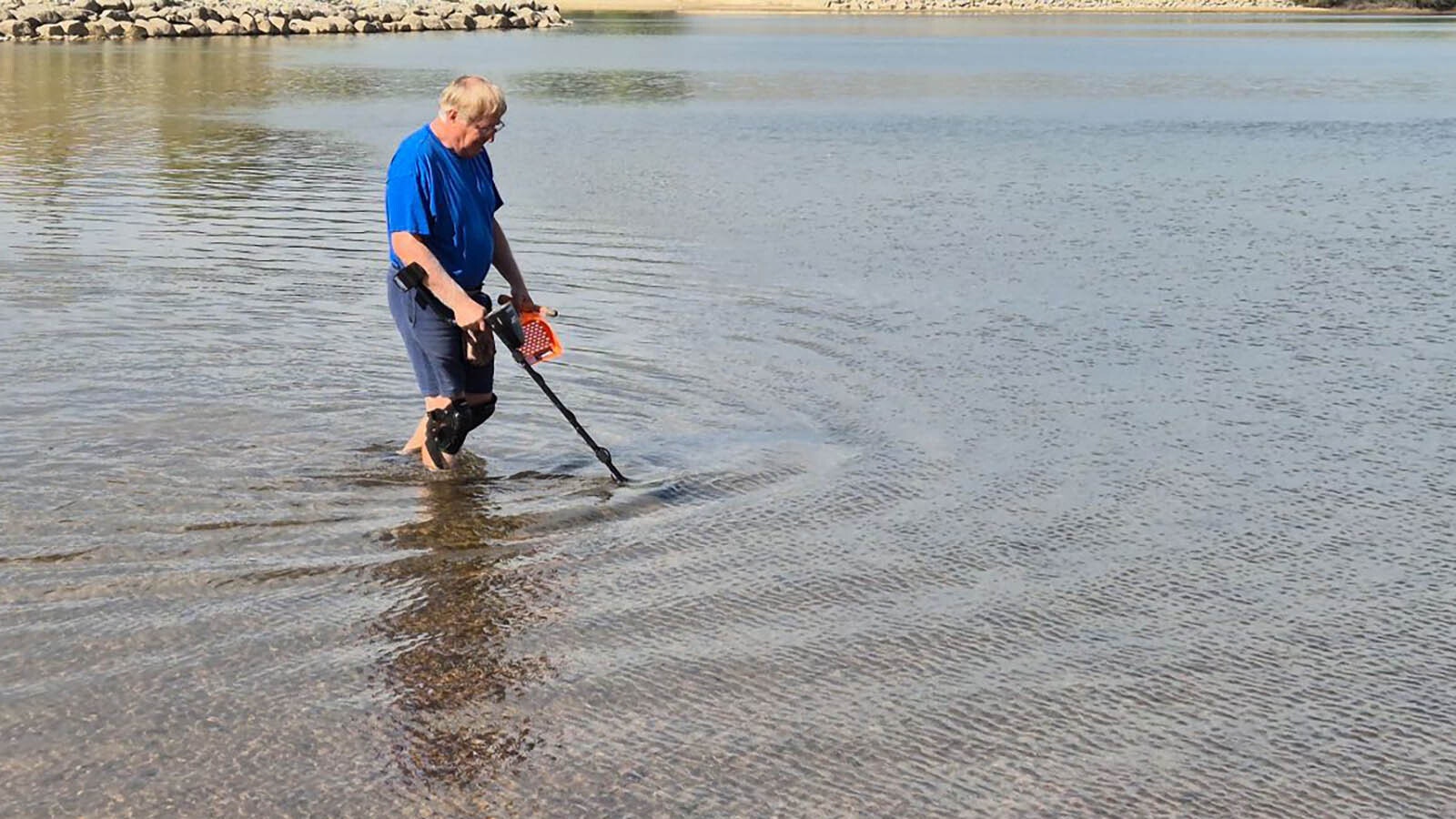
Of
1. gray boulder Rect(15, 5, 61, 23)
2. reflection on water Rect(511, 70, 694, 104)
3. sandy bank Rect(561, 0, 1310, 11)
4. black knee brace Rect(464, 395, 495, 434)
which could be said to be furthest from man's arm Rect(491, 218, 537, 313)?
sandy bank Rect(561, 0, 1310, 11)

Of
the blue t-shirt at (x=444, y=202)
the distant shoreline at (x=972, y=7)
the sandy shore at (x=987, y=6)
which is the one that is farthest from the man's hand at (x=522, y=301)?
the sandy shore at (x=987, y=6)

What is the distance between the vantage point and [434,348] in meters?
7.05

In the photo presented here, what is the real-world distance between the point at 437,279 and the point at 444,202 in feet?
0.94

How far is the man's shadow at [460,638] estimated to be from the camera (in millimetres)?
4676

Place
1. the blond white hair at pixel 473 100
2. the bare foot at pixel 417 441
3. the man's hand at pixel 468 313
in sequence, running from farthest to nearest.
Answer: the bare foot at pixel 417 441 → the man's hand at pixel 468 313 → the blond white hair at pixel 473 100

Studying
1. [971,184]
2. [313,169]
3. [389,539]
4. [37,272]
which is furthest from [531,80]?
[389,539]

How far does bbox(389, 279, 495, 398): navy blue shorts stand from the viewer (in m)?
6.98

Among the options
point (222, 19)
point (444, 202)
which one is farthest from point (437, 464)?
point (222, 19)

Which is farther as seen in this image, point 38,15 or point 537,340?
point 38,15

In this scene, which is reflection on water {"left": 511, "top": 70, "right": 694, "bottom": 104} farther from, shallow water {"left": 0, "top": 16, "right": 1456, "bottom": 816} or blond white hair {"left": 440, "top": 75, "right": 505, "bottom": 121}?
blond white hair {"left": 440, "top": 75, "right": 505, "bottom": 121}

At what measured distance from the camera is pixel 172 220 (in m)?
14.2

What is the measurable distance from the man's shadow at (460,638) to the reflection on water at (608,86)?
2288 cm

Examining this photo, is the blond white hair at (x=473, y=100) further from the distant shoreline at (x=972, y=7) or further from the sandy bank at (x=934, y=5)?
the sandy bank at (x=934, y=5)

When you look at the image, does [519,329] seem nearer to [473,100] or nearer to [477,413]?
[477,413]
